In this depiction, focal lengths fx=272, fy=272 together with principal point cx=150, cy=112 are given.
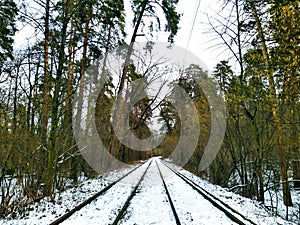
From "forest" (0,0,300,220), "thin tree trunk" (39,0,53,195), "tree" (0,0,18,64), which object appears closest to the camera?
"forest" (0,0,300,220)

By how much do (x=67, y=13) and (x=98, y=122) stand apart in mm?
10039

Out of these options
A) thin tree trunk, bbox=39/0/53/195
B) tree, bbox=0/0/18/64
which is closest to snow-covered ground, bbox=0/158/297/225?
thin tree trunk, bbox=39/0/53/195

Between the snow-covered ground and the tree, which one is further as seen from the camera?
the tree

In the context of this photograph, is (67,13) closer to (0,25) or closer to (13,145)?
(0,25)

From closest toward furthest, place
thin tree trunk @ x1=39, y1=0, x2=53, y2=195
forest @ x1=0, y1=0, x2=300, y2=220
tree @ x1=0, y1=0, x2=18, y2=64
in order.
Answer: forest @ x1=0, y1=0, x2=300, y2=220 < tree @ x1=0, y1=0, x2=18, y2=64 < thin tree trunk @ x1=39, y1=0, x2=53, y2=195

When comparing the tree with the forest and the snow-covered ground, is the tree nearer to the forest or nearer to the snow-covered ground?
the forest

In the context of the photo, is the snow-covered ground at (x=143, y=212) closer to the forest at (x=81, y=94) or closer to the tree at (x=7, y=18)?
the forest at (x=81, y=94)

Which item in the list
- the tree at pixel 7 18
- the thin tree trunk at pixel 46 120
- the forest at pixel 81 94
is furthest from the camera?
the thin tree trunk at pixel 46 120

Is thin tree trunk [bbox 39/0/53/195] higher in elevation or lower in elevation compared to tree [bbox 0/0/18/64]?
lower

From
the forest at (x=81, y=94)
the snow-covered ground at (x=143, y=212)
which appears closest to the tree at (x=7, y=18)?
the forest at (x=81, y=94)

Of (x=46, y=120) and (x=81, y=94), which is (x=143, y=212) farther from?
(x=81, y=94)

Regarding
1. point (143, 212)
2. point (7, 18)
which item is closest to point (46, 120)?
point (7, 18)

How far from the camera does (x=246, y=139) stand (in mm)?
12531

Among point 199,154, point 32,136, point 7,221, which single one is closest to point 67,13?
point 32,136
